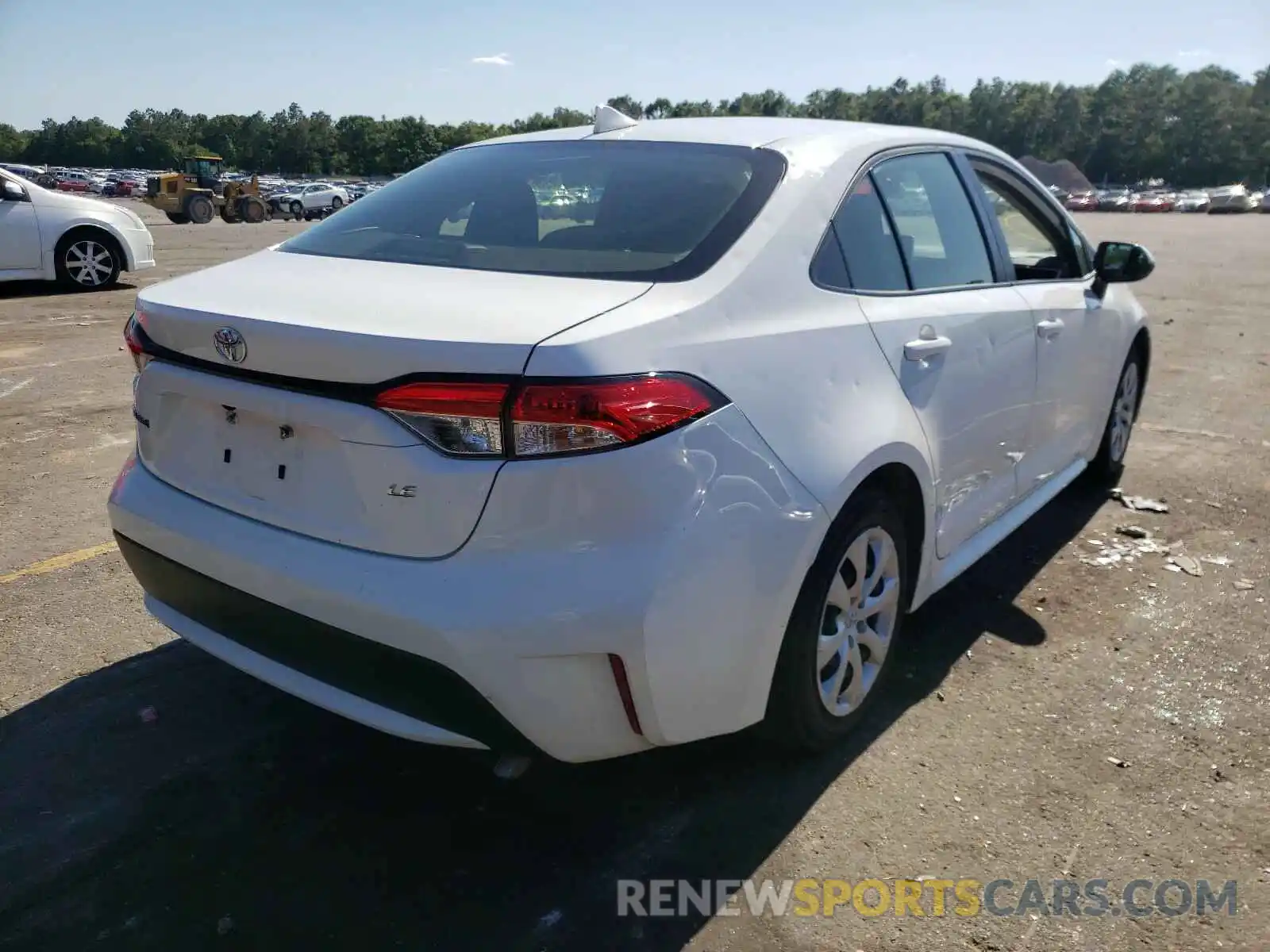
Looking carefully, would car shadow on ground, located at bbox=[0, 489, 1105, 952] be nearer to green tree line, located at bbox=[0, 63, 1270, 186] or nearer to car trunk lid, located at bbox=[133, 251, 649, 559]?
car trunk lid, located at bbox=[133, 251, 649, 559]

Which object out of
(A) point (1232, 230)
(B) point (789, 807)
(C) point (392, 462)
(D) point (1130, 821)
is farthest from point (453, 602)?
(A) point (1232, 230)

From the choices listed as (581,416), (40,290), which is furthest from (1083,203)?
(581,416)

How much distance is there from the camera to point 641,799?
269cm

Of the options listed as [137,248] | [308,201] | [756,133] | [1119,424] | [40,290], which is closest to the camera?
[756,133]

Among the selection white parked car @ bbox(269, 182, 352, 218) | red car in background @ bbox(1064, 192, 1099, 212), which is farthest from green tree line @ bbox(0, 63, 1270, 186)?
white parked car @ bbox(269, 182, 352, 218)

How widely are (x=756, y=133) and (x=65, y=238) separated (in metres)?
11.3

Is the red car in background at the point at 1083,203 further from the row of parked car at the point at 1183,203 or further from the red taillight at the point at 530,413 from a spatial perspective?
the red taillight at the point at 530,413

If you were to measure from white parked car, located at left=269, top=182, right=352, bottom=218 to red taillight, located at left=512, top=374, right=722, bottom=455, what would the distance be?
46224mm

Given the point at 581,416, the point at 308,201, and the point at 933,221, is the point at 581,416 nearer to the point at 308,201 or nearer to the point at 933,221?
the point at 933,221

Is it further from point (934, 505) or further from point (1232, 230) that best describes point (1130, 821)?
point (1232, 230)

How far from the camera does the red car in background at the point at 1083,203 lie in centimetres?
7694

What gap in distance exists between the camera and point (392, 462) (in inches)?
83.0

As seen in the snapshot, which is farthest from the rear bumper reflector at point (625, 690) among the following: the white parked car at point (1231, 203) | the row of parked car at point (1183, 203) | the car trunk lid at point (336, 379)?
the white parked car at point (1231, 203)

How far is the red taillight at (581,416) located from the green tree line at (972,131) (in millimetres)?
124331
